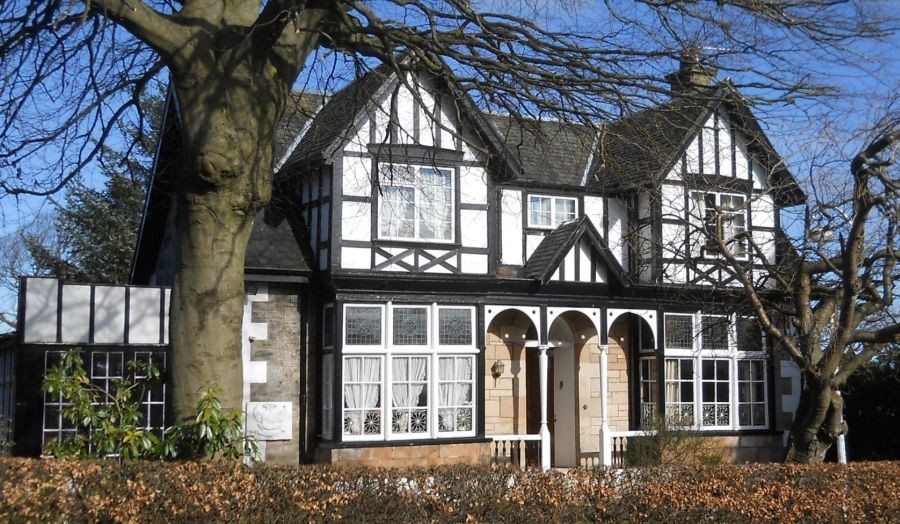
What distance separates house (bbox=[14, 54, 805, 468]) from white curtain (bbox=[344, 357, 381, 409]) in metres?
0.03

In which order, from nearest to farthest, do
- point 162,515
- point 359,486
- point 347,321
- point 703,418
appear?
point 162,515 → point 359,486 → point 347,321 → point 703,418

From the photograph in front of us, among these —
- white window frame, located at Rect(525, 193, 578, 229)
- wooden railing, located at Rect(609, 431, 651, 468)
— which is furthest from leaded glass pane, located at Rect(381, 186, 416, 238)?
wooden railing, located at Rect(609, 431, 651, 468)

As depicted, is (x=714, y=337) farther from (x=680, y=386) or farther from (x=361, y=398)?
(x=361, y=398)

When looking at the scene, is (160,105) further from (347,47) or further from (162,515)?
(162,515)

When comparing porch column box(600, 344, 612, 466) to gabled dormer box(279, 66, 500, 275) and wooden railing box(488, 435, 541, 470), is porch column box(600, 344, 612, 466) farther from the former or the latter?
gabled dormer box(279, 66, 500, 275)

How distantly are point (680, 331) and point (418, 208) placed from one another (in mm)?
6459

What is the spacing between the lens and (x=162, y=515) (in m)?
7.52

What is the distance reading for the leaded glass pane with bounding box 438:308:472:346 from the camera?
741 inches

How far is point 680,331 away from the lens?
2111cm

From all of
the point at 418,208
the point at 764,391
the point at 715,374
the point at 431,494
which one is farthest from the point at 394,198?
the point at 431,494

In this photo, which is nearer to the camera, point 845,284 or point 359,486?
point 359,486

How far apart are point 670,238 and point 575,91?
38.5ft

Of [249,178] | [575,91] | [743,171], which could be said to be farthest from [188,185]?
[743,171]

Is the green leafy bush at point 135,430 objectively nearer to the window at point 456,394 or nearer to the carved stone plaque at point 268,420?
the carved stone plaque at point 268,420
